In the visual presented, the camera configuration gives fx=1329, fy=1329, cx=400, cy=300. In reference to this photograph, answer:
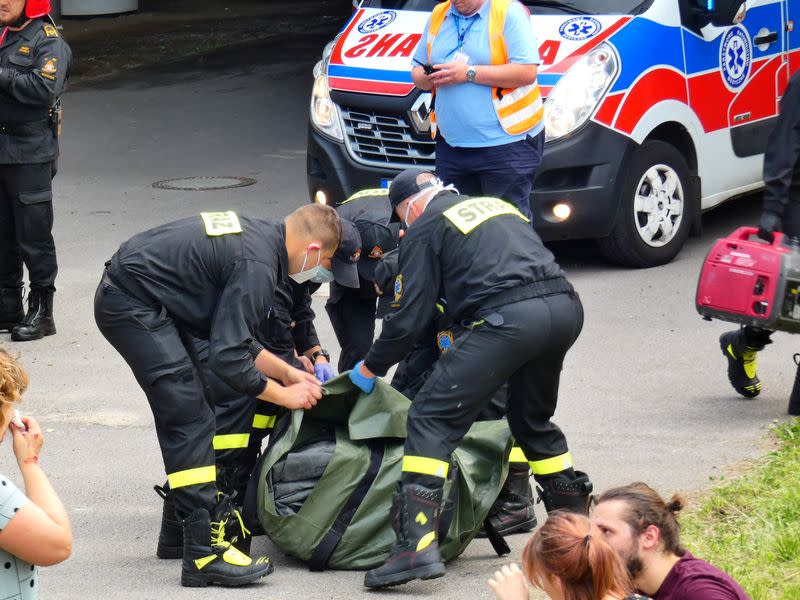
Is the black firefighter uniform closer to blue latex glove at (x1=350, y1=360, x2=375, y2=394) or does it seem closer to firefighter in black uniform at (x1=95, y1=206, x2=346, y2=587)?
firefighter in black uniform at (x1=95, y1=206, x2=346, y2=587)

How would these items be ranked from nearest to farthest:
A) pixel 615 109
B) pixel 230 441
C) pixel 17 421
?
pixel 17 421
pixel 230 441
pixel 615 109

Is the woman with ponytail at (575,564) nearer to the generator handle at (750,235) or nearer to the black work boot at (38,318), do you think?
the generator handle at (750,235)

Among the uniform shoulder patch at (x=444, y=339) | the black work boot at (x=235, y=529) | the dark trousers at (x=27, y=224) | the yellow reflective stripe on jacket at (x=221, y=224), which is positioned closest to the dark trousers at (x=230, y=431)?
the black work boot at (x=235, y=529)

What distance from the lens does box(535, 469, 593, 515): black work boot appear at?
4984 millimetres

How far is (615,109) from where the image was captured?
8.29 m

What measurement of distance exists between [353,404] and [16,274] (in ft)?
12.8

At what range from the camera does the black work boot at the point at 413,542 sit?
4.60 m

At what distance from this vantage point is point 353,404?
5.13 m

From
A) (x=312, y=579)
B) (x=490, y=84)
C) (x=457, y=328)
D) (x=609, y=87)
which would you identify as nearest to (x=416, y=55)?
(x=490, y=84)

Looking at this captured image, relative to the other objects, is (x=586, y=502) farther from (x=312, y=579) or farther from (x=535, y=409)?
(x=312, y=579)

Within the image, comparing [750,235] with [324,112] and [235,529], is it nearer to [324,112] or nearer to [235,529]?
[235,529]

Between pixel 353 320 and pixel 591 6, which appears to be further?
pixel 591 6

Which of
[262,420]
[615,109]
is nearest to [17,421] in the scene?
[262,420]

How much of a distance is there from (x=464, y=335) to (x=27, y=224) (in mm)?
4216
